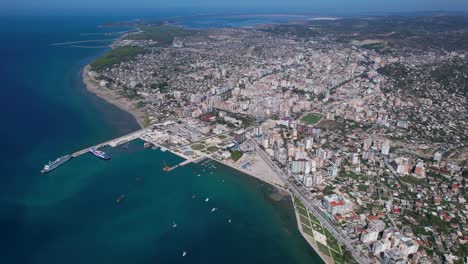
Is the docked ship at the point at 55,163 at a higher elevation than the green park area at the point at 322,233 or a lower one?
higher

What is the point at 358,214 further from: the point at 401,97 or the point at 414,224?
the point at 401,97

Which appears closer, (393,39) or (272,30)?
(393,39)

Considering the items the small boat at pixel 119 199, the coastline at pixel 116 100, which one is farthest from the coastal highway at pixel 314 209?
the coastline at pixel 116 100

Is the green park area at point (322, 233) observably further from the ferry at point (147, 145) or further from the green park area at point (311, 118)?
the green park area at point (311, 118)

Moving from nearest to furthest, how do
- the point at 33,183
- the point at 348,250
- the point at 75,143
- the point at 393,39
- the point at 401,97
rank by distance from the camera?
the point at 348,250 → the point at 33,183 → the point at 75,143 → the point at 401,97 → the point at 393,39

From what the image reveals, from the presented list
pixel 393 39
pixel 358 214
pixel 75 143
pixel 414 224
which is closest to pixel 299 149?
pixel 358 214

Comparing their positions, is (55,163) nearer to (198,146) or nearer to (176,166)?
(176,166)

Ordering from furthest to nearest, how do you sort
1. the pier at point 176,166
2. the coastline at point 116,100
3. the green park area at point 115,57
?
1. the green park area at point 115,57
2. the coastline at point 116,100
3. the pier at point 176,166
